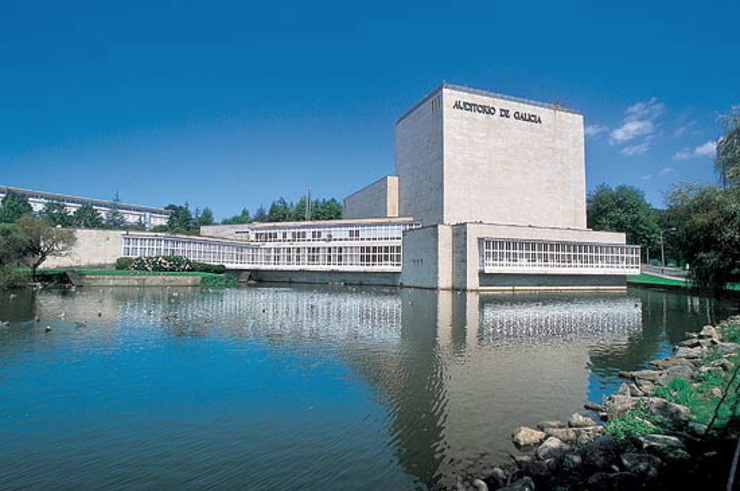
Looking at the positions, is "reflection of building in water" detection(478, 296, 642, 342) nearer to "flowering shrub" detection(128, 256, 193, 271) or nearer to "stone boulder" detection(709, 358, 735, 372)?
"stone boulder" detection(709, 358, 735, 372)

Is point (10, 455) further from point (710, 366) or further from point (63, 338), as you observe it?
point (710, 366)

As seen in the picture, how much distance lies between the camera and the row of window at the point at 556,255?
149ft

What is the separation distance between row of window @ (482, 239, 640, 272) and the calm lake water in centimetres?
2460

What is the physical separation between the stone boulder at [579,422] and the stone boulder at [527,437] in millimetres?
857

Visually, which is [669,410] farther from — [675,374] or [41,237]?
[41,237]

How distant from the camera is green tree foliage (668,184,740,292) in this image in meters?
22.6

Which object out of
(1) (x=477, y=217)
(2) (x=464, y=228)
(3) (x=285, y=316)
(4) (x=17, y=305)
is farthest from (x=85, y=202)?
(3) (x=285, y=316)

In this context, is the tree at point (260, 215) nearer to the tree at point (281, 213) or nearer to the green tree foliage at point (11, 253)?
the tree at point (281, 213)

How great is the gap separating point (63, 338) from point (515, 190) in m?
50.8

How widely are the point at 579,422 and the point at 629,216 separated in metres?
73.8

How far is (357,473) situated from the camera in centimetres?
649

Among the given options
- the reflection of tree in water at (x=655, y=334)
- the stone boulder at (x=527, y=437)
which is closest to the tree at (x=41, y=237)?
the reflection of tree in water at (x=655, y=334)

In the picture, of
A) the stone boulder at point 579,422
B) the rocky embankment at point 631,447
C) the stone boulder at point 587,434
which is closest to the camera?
the rocky embankment at point 631,447

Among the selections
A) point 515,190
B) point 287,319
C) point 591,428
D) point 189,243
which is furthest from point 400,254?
point 591,428
